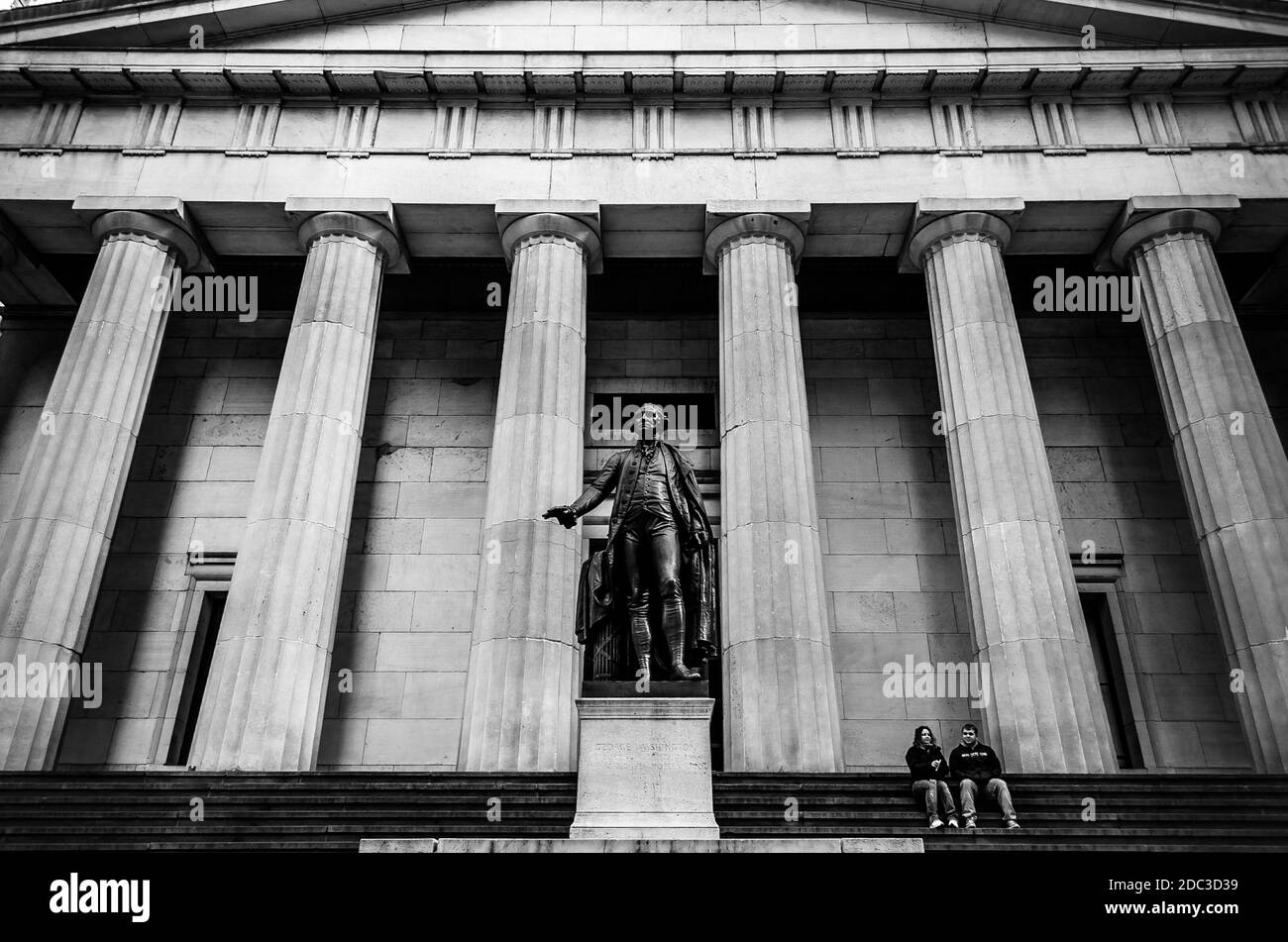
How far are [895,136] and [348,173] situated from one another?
414 inches

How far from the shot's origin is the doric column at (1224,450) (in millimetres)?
16109

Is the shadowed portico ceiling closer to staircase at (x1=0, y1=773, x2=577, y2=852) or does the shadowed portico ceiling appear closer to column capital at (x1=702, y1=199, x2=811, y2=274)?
column capital at (x1=702, y1=199, x2=811, y2=274)

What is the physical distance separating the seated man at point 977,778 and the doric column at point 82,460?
513 inches

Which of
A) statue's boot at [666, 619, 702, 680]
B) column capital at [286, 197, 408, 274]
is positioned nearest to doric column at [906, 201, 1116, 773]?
statue's boot at [666, 619, 702, 680]

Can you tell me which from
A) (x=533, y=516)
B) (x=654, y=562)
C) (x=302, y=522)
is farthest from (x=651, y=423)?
(x=302, y=522)

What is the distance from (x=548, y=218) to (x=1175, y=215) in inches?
452

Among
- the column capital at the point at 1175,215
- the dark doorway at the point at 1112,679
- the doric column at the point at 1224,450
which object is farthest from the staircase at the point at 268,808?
the column capital at the point at 1175,215

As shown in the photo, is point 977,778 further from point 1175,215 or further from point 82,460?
point 82,460

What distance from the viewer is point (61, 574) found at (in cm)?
1694

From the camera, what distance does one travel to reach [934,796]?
12.5 meters

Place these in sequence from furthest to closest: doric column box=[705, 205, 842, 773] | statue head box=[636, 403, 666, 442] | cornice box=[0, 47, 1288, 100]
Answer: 1. cornice box=[0, 47, 1288, 100]
2. doric column box=[705, 205, 842, 773]
3. statue head box=[636, 403, 666, 442]

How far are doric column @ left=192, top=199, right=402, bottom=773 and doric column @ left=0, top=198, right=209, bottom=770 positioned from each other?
231cm

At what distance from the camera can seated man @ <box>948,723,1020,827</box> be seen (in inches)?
488
